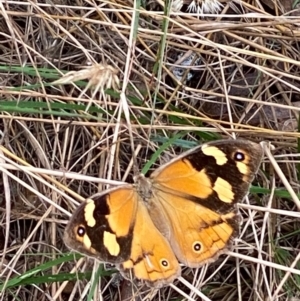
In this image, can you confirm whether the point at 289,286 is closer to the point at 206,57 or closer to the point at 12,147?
the point at 206,57

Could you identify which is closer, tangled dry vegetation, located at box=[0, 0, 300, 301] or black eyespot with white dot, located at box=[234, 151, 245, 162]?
black eyespot with white dot, located at box=[234, 151, 245, 162]

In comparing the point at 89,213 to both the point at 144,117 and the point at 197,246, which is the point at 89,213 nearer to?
the point at 197,246

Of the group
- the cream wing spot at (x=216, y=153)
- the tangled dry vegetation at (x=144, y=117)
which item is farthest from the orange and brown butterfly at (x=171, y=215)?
the tangled dry vegetation at (x=144, y=117)

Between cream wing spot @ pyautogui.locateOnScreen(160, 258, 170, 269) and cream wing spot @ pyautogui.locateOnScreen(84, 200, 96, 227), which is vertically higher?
cream wing spot @ pyautogui.locateOnScreen(84, 200, 96, 227)

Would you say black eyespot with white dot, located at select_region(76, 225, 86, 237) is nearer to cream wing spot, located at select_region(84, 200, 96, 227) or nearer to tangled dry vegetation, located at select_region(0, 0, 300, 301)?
cream wing spot, located at select_region(84, 200, 96, 227)

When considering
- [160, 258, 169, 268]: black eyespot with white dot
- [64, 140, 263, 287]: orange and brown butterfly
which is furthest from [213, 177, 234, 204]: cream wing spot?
[160, 258, 169, 268]: black eyespot with white dot

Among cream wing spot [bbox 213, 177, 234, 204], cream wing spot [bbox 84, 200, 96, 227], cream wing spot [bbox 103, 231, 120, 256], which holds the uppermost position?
cream wing spot [bbox 213, 177, 234, 204]
